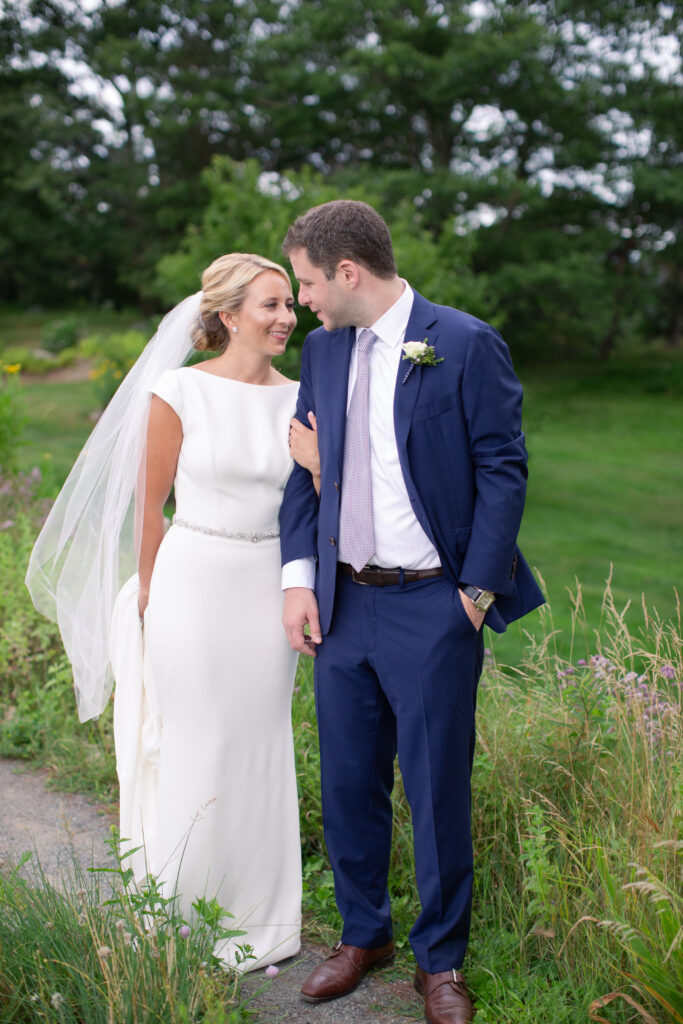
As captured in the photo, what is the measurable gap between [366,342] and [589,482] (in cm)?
1206

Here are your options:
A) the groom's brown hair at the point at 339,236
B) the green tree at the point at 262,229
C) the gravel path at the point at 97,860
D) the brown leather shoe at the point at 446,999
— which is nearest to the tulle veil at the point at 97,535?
the gravel path at the point at 97,860

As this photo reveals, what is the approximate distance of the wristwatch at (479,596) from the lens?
9.04ft

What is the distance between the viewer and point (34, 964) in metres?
2.46

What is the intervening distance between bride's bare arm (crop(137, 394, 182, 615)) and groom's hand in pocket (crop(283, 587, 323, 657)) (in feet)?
1.88

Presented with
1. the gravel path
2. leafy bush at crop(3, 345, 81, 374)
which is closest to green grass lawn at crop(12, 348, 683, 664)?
leafy bush at crop(3, 345, 81, 374)

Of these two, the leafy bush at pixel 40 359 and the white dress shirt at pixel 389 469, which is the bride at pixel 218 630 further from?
the leafy bush at pixel 40 359

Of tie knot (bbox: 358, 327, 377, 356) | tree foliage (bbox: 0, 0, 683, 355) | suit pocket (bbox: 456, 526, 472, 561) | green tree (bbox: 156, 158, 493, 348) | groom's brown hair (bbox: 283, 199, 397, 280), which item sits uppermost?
tree foliage (bbox: 0, 0, 683, 355)

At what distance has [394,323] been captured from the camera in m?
2.88

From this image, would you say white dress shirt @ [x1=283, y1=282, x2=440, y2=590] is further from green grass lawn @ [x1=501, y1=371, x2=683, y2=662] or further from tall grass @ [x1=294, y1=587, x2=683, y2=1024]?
green grass lawn @ [x1=501, y1=371, x2=683, y2=662]

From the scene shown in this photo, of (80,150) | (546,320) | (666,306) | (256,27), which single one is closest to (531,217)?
(546,320)

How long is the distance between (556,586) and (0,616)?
18.8 ft

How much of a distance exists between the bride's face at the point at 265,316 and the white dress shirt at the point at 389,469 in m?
0.44

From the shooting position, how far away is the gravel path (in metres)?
2.89

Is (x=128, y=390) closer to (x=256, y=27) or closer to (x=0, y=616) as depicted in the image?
(x=0, y=616)
